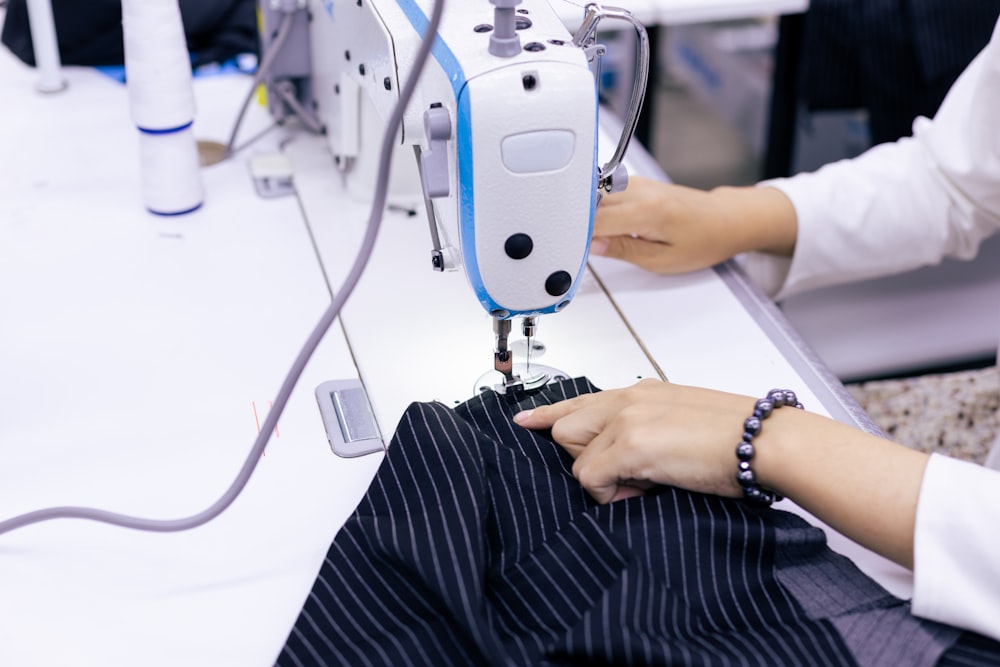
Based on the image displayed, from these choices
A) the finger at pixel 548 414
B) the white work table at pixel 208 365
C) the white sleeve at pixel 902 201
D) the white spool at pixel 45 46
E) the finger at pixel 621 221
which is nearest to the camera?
the white work table at pixel 208 365

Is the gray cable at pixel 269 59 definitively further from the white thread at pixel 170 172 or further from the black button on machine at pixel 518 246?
the black button on machine at pixel 518 246

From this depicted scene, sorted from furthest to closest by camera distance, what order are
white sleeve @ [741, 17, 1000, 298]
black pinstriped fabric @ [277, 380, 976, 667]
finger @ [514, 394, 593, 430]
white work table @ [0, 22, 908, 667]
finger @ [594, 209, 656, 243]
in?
1. white sleeve @ [741, 17, 1000, 298]
2. finger @ [594, 209, 656, 243]
3. finger @ [514, 394, 593, 430]
4. white work table @ [0, 22, 908, 667]
5. black pinstriped fabric @ [277, 380, 976, 667]

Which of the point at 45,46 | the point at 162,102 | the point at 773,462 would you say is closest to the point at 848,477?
the point at 773,462

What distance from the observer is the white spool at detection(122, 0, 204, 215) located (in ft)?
4.00

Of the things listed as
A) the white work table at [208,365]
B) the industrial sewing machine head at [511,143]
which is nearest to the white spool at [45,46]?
the white work table at [208,365]

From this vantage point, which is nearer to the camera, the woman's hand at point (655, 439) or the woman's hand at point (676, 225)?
the woman's hand at point (655, 439)

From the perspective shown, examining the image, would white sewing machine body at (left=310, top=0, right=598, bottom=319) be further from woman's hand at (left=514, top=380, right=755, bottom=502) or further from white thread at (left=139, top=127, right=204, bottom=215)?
white thread at (left=139, top=127, right=204, bottom=215)

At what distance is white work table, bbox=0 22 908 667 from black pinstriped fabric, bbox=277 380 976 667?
0.23 ft

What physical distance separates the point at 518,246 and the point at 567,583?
0.27 m

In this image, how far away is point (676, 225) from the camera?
120cm

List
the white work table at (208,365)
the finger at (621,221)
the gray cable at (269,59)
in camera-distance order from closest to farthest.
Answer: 1. the white work table at (208,365)
2. the finger at (621,221)
3. the gray cable at (269,59)

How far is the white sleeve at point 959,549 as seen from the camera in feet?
2.56

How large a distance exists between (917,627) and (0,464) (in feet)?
2.63

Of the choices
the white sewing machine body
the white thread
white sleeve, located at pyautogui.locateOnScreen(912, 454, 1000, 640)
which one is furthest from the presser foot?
the white thread
